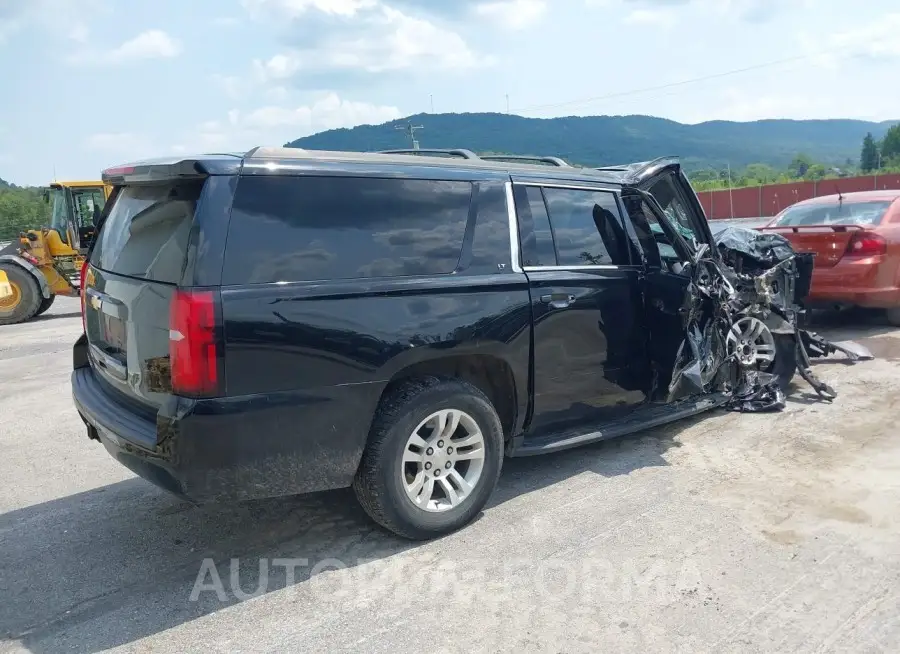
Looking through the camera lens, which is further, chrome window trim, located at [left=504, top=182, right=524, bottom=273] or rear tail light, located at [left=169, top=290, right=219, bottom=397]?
chrome window trim, located at [left=504, top=182, right=524, bottom=273]

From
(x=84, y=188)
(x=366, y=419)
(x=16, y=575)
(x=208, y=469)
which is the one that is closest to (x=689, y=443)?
(x=366, y=419)

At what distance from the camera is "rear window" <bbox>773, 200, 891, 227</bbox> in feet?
27.7

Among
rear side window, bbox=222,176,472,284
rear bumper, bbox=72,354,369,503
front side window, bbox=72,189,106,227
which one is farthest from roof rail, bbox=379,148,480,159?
front side window, bbox=72,189,106,227

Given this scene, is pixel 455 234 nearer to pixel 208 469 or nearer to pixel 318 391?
pixel 318 391

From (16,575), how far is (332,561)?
1.51 m

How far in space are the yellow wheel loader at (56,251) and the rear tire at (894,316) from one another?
43.2ft

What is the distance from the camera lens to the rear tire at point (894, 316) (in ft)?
27.9

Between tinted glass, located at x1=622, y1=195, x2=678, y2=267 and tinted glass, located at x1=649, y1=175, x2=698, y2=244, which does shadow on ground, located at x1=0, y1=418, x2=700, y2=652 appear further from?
tinted glass, located at x1=649, y1=175, x2=698, y2=244

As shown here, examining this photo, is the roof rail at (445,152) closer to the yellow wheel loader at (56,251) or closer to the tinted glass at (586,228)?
the tinted glass at (586,228)

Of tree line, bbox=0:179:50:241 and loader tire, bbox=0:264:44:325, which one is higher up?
tree line, bbox=0:179:50:241

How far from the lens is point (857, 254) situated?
316 inches

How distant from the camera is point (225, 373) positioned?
3061mm

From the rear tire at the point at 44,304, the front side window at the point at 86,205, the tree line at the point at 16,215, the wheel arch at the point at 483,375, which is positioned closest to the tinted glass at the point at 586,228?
the wheel arch at the point at 483,375

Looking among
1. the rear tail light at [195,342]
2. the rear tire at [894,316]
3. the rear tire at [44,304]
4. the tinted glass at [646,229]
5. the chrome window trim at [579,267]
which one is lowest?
the rear tire at [44,304]
